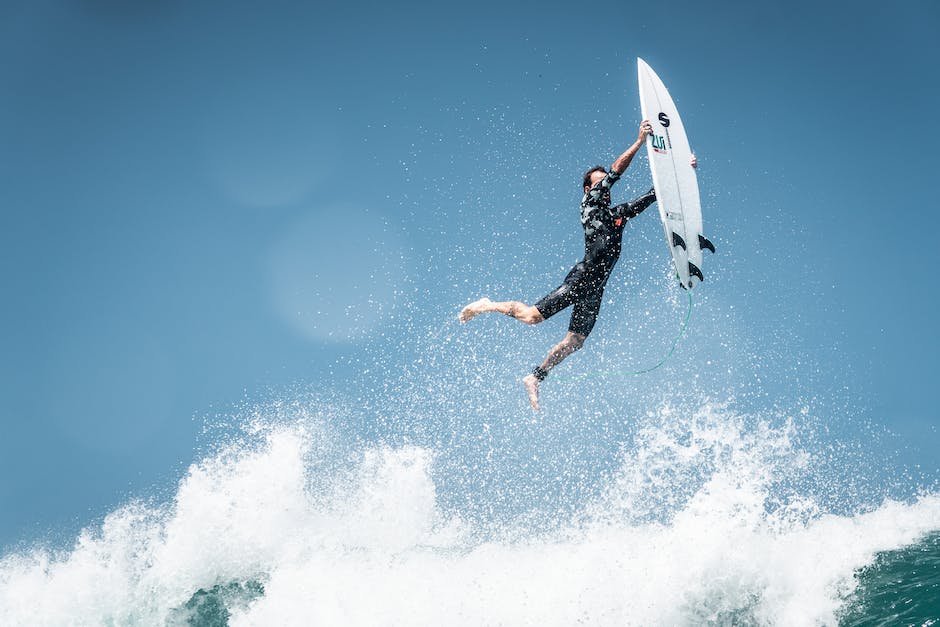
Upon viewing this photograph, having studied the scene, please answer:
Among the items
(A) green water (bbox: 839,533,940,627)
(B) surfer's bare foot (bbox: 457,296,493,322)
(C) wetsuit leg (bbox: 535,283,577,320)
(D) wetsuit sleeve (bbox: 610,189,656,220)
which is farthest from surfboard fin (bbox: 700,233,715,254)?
(A) green water (bbox: 839,533,940,627)

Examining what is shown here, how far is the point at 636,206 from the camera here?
6.67 metres

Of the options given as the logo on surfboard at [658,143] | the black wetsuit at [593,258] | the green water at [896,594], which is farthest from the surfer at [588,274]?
the green water at [896,594]

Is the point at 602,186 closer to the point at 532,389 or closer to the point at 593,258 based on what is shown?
the point at 593,258

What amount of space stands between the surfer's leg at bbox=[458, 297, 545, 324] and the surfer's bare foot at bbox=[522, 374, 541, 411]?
31.9 inches

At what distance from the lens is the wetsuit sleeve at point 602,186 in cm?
622

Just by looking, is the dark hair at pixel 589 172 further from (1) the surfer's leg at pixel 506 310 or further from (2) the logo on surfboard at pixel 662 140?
(1) the surfer's leg at pixel 506 310

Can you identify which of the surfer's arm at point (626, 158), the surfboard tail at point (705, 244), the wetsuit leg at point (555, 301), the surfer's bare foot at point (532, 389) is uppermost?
the surfer's arm at point (626, 158)

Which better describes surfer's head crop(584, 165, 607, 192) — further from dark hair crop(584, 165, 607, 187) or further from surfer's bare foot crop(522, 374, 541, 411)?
surfer's bare foot crop(522, 374, 541, 411)

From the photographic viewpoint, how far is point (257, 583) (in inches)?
422

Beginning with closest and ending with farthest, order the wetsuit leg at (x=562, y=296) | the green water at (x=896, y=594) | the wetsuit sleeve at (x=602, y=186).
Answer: the green water at (x=896, y=594) → the wetsuit sleeve at (x=602, y=186) → the wetsuit leg at (x=562, y=296)

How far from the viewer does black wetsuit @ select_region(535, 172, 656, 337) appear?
6.32 metres

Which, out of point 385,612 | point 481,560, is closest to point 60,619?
point 385,612

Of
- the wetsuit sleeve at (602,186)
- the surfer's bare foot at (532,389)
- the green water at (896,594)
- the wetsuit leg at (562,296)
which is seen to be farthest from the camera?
the surfer's bare foot at (532,389)

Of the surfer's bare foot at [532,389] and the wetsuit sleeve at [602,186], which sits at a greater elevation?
the wetsuit sleeve at [602,186]
